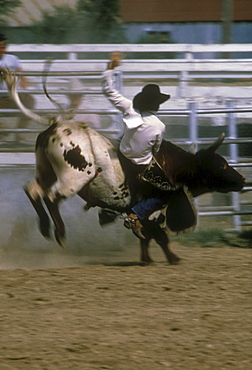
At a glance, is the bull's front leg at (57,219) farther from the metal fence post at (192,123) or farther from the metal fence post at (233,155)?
the metal fence post at (233,155)

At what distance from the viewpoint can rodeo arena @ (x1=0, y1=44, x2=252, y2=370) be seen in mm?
3934

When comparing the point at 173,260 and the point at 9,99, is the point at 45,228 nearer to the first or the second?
the point at 173,260

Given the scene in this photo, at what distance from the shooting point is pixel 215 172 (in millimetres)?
6652

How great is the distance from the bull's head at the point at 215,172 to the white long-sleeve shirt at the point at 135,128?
0.53m

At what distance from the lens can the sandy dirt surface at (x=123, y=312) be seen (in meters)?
3.84

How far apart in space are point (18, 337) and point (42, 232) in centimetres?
252

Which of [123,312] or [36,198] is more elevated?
[36,198]

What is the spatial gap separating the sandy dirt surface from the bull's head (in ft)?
2.36

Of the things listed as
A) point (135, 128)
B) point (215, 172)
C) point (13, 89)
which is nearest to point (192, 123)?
point (215, 172)

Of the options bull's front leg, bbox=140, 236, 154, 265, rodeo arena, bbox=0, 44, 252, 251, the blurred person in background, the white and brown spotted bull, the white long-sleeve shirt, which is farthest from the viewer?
the blurred person in background

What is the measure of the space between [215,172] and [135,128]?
3.18 feet

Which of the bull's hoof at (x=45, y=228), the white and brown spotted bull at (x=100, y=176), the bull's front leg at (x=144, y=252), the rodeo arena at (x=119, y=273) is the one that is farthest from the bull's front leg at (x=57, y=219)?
the bull's front leg at (x=144, y=252)

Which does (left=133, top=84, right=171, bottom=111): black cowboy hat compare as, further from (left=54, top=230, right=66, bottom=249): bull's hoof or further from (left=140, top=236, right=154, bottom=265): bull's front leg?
(left=54, top=230, right=66, bottom=249): bull's hoof

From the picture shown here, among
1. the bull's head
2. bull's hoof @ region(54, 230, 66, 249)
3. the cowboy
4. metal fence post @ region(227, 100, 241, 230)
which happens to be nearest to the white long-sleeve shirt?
the cowboy
